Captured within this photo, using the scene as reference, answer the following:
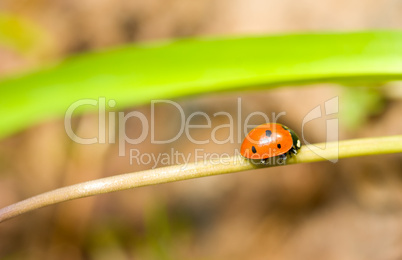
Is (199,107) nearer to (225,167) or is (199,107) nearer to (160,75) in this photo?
(160,75)

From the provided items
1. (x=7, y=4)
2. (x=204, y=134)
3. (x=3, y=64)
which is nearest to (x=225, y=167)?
(x=204, y=134)

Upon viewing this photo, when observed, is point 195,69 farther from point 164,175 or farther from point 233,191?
point 233,191

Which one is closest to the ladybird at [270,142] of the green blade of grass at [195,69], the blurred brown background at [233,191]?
the green blade of grass at [195,69]

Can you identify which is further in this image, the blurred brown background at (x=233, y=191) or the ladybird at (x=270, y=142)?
the blurred brown background at (x=233, y=191)

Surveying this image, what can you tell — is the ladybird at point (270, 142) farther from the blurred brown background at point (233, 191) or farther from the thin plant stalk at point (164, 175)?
the blurred brown background at point (233, 191)

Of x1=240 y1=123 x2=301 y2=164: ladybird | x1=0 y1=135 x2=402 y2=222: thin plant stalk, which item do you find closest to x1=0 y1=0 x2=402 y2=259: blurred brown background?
x1=240 y1=123 x2=301 y2=164: ladybird
